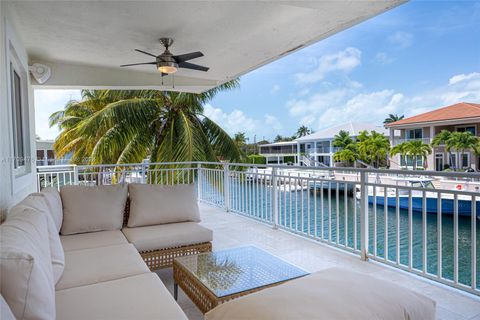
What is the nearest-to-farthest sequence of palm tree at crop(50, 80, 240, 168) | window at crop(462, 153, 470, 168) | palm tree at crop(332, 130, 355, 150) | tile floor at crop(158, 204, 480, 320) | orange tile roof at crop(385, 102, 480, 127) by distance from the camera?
tile floor at crop(158, 204, 480, 320) < palm tree at crop(50, 80, 240, 168) < orange tile roof at crop(385, 102, 480, 127) < window at crop(462, 153, 470, 168) < palm tree at crop(332, 130, 355, 150)

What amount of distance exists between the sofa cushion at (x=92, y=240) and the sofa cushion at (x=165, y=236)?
0.30 feet

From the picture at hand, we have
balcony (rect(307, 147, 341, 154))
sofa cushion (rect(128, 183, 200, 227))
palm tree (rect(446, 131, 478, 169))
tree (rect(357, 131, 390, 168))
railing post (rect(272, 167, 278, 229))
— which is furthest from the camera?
balcony (rect(307, 147, 341, 154))

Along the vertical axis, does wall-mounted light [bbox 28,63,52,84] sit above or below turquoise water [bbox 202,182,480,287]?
above

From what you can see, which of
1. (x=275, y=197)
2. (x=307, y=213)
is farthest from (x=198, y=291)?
(x=275, y=197)

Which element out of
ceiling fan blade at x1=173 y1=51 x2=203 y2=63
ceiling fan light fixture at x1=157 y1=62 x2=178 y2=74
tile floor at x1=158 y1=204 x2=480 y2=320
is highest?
ceiling fan blade at x1=173 y1=51 x2=203 y2=63

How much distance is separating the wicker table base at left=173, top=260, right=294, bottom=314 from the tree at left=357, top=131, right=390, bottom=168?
23.0m

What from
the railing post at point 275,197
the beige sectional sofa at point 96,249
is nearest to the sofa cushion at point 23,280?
the beige sectional sofa at point 96,249

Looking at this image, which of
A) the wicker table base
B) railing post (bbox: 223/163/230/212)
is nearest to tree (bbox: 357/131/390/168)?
railing post (bbox: 223/163/230/212)

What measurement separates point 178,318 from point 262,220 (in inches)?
135

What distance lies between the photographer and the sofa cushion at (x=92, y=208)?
8.96 ft

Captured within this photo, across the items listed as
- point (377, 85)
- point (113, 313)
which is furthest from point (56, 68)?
point (377, 85)

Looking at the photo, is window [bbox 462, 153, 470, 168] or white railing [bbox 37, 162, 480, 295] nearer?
white railing [bbox 37, 162, 480, 295]

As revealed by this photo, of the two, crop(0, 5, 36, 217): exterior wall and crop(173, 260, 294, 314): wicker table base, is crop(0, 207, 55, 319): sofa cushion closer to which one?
crop(173, 260, 294, 314): wicker table base

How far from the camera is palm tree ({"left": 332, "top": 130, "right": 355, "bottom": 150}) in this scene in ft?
79.8
